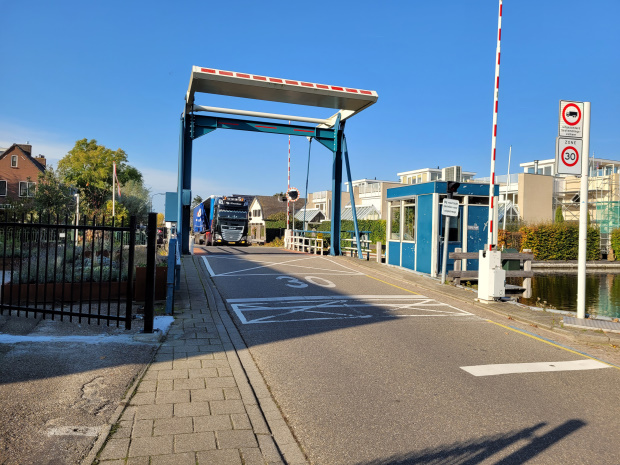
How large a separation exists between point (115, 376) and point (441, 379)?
339 cm

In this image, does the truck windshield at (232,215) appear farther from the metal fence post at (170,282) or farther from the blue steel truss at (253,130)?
the metal fence post at (170,282)

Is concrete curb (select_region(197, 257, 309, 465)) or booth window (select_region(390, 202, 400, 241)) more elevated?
booth window (select_region(390, 202, 400, 241))

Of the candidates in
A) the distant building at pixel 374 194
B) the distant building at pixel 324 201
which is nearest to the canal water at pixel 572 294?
the distant building at pixel 374 194

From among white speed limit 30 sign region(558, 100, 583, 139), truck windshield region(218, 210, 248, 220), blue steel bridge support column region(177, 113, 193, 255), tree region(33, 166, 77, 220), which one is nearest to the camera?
white speed limit 30 sign region(558, 100, 583, 139)

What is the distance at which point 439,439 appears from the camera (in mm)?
4016

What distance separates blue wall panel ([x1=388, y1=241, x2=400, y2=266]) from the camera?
17.8 m

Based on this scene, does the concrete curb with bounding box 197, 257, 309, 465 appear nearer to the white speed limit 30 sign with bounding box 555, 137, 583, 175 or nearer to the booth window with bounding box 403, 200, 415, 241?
the white speed limit 30 sign with bounding box 555, 137, 583, 175

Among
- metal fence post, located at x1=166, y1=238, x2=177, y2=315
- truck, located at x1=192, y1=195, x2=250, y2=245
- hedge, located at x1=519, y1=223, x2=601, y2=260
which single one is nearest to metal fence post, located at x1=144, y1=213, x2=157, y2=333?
metal fence post, located at x1=166, y1=238, x2=177, y2=315

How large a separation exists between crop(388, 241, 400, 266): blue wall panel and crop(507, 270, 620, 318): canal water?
427 centimetres

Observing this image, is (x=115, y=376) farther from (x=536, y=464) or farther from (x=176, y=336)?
(x=536, y=464)

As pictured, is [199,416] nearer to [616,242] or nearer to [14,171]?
[616,242]

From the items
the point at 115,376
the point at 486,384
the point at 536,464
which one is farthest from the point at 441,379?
the point at 115,376

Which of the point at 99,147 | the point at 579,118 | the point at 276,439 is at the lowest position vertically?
the point at 276,439

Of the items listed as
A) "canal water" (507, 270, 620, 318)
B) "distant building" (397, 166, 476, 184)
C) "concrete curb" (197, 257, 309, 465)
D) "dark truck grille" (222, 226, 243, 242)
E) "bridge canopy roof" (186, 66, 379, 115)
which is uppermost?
"distant building" (397, 166, 476, 184)
